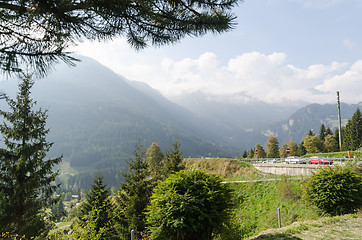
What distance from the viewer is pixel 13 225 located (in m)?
9.84

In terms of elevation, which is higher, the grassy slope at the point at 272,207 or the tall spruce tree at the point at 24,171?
the tall spruce tree at the point at 24,171

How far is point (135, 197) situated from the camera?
11492 mm

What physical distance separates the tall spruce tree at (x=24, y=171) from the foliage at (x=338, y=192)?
13.4 m

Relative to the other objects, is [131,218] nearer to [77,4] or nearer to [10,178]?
[10,178]

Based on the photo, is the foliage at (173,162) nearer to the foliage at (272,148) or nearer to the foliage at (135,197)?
the foliage at (135,197)

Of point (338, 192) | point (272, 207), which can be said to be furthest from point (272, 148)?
point (338, 192)

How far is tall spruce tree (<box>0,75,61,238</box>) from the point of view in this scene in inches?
386

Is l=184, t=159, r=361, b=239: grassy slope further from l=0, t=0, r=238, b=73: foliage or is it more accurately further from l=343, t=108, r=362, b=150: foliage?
l=343, t=108, r=362, b=150: foliage

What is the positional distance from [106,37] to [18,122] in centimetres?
1061

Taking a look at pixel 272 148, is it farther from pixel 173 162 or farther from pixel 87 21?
pixel 87 21

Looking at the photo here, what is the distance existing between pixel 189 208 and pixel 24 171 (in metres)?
9.94

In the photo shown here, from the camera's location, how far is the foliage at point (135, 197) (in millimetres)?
11102

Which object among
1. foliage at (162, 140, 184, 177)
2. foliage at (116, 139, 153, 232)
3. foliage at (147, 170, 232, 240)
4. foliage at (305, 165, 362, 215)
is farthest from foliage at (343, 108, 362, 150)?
foliage at (147, 170, 232, 240)

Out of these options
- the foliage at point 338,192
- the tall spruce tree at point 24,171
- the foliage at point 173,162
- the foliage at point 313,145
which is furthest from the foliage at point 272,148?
the tall spruce tree at point 24,171
